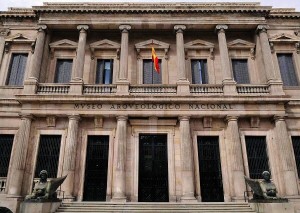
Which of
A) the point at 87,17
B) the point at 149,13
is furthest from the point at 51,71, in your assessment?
the point at 149,13

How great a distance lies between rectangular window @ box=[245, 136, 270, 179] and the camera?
17062 mm

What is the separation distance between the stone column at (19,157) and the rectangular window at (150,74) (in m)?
7.73

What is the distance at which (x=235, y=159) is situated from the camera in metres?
16.5

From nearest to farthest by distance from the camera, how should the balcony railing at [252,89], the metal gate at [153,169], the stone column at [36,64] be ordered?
the metal gate at [153,169] → the stone column at [36,64] → the balcony railing at [252,89]

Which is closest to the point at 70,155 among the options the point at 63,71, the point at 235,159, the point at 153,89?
the point at 153,89

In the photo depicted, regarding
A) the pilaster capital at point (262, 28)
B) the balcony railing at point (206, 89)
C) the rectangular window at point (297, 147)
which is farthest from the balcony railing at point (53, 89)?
the rectangular window at point (297, 147)

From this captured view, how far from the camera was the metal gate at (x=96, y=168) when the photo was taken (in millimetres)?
16672

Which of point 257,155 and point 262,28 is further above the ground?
point 262,28

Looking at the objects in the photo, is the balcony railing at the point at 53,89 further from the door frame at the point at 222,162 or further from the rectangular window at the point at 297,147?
the rectangular window at the point at 297,147

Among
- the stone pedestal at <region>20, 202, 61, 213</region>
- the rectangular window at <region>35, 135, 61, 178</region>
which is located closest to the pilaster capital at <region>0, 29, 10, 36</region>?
the rectangular window at <region>35, 135, 61, 178</region>

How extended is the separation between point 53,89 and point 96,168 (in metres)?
5.60

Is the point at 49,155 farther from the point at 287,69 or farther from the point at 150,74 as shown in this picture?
the point at 287,69

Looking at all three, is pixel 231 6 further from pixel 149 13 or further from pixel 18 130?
pixel 18 130

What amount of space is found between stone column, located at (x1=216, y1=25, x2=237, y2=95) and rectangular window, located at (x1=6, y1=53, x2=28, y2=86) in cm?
1325
